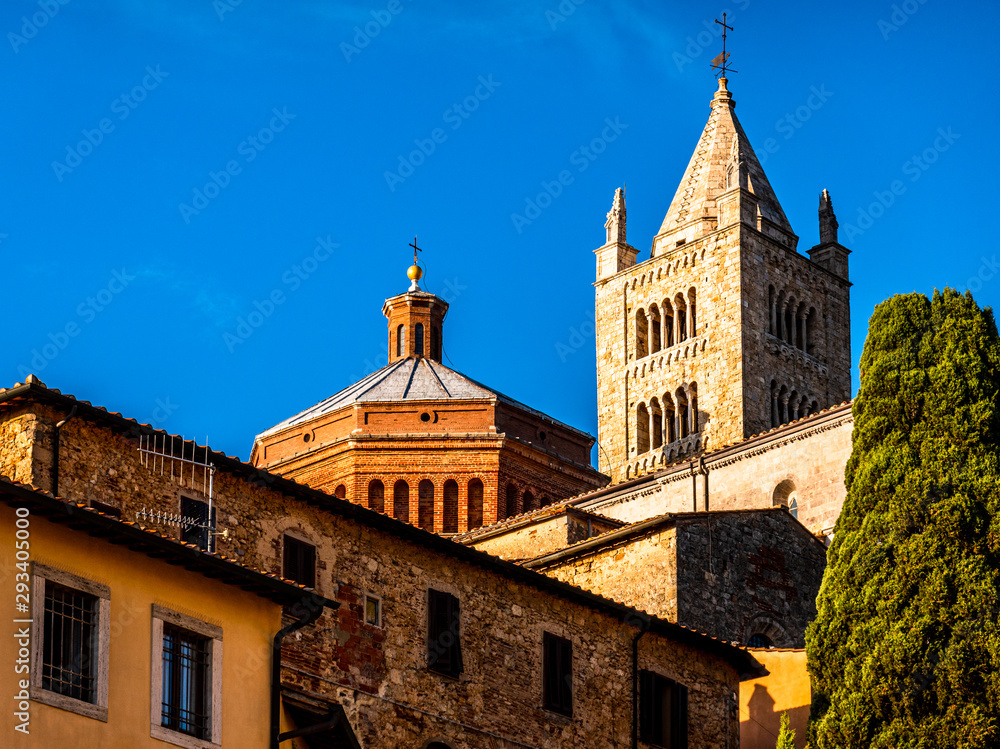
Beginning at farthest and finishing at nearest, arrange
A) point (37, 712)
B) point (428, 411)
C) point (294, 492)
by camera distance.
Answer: point (428, 411), point (294, 492), point (37, 712)

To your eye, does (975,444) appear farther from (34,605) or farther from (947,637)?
(34,605)

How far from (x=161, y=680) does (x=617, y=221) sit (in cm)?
5507

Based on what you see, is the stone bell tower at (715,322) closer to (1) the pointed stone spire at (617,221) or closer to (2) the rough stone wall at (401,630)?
(1) the pointed stone spire at (617,221)

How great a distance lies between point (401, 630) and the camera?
24.7 metres

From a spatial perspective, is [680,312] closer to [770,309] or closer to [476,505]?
[770,309]

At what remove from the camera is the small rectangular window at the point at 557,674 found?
26.2 meters

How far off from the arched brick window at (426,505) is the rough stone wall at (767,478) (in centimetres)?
1192

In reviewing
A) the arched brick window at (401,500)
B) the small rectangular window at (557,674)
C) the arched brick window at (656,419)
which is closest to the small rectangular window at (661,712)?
the small rectangular window at (557,674)

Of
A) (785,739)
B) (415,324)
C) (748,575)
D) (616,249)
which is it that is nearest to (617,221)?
(616,249)

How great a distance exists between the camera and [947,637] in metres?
24.7

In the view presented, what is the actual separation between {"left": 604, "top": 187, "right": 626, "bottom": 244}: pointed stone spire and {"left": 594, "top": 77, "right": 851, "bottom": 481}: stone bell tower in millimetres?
72

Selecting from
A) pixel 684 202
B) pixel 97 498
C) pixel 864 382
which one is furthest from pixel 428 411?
pixel 97 498

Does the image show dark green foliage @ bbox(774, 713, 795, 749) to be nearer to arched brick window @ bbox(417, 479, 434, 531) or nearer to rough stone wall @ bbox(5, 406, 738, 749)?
rough stone wall @ bbox(5, 406, 738, 749)

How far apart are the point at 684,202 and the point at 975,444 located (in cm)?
4608
